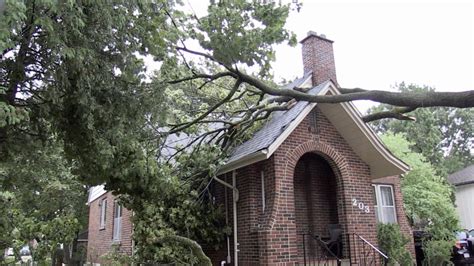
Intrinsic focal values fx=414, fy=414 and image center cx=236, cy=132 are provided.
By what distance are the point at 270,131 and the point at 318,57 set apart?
3.66m

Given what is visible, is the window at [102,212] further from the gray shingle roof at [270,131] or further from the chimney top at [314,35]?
the chimney top at [314,35]

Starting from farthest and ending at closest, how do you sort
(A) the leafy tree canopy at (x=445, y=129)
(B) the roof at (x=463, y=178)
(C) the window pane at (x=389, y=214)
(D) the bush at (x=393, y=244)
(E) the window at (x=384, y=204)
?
(A) the leafy tree canopy at (x=445, y=129), (B) the roof at (x=463, y=178), (C) the window pane at (x=389, y=214), (E) the window at (x=384, y=204), (D) the bush at (x=393, y=244)

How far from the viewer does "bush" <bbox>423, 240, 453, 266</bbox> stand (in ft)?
42.9

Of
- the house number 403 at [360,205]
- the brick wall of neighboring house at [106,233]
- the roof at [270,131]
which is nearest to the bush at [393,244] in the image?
the house number 403 at [360,205]

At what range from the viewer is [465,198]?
31812 millimetres

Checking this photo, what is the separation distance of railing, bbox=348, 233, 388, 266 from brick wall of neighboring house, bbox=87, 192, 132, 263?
786cm

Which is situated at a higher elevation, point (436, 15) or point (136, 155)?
point (436, 15)

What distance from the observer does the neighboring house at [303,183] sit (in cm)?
990

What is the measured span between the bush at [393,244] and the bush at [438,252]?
116cm

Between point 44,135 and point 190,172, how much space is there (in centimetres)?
507

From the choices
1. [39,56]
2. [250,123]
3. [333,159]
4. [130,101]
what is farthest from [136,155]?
[333,159]

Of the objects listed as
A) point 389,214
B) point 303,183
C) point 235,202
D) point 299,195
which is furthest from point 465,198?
point 235,202

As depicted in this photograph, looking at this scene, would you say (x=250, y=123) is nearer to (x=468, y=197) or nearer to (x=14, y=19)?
(x=14, y=19)

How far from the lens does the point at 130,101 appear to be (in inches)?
254
